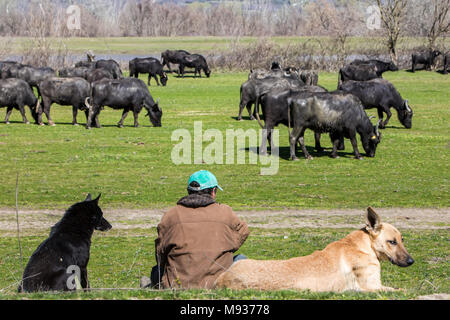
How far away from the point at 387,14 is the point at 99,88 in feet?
134

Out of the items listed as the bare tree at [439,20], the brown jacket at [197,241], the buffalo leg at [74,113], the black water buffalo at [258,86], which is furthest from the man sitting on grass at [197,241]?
the bare tree at [439,20]

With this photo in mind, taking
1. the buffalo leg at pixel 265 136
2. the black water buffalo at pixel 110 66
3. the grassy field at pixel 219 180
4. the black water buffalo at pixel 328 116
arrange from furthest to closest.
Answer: the black water buffalo at pixel 110 66, the buffalo leg at pixel 265 136, the black water buffalo at pixel 328 116, the grassy field at pixel 219 180

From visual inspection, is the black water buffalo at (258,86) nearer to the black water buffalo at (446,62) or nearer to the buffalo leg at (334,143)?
the buffalo leg at (334,143)

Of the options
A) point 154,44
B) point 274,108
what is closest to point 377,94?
point 274,108

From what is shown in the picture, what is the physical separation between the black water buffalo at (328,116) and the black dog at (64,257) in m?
12.1

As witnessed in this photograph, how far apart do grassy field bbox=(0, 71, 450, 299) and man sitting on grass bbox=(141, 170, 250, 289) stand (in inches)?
31.2

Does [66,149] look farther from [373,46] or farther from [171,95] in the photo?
[373,46]

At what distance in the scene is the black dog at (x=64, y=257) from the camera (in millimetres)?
7360

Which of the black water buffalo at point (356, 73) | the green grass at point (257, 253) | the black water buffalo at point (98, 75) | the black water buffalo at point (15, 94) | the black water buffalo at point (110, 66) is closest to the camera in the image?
the green grass at point (257, 253)

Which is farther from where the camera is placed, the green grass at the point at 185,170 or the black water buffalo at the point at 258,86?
the black water buffalo at the point at 258,86

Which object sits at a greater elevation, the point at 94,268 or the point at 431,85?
the point at 94,268

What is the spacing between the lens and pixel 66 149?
74.0 feet

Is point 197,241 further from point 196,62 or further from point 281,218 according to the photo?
point 196,62
